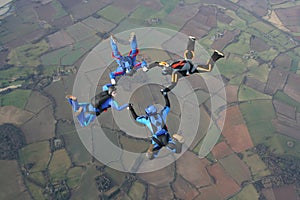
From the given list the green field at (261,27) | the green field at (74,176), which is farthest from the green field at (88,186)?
the green field at (261,27)

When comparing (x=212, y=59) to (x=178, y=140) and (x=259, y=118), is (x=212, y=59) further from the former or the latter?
(x=259, y=118)

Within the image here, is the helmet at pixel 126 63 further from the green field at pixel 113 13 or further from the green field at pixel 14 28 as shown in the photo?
the green field at pixel 14 28

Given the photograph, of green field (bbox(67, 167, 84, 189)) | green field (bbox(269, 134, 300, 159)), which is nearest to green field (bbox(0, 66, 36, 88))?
green field (bbox(67, 167, 84, 189))

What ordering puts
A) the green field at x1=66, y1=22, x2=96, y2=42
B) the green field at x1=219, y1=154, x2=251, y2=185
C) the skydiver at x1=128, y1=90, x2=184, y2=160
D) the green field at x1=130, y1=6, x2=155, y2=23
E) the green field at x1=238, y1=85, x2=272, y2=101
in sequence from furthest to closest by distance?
1. the green field at x1=130, y1=6, x2=155, y2=23
2. the green field at x1=66, y1=22, x2=96, y2=42
3. the green field at x1=238, y1=85, x2=272, y2=101
4. the green field at x1=219, y1=154, x2=251, y2=185
5. the skydiver at x1=128, y1=90, x2=184, y2=160

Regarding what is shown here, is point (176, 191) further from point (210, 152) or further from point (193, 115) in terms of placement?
point (193, 115)

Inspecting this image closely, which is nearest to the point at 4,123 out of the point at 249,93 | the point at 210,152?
the point at 210,152

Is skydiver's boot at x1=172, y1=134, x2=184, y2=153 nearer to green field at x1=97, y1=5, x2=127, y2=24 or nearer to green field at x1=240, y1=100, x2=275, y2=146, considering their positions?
green field at x1=240, y1=100, x2=275, y2=146
